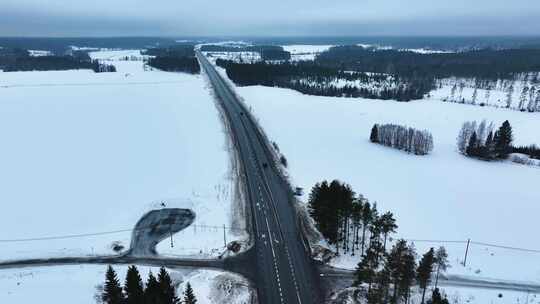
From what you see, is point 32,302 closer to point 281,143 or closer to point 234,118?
point 281,143

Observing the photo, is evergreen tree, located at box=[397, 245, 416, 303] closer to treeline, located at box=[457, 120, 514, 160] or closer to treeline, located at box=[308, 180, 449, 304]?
treeline, located at box=[308, 180, 449, 304]

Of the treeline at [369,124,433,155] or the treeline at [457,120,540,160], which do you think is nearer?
the treeline at [457,120,540,160]

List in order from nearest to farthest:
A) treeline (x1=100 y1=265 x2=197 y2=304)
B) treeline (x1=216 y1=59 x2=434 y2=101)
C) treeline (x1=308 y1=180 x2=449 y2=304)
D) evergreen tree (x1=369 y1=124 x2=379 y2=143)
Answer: treeline (x1=100 y1=265 x2=197 y2=304), treeline (x1=308 y1=180 x2=449 y2=304), evergreen tree (x1=369 y1=124 x2=379 y2=143), treeline (x1=216 y1=59 x2=434 y2=101)

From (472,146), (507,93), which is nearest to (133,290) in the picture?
(472,146)

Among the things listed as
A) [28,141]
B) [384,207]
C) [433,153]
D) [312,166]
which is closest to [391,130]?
[433,153]

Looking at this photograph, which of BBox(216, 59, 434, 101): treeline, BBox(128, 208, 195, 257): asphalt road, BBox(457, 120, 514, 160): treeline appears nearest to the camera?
BBox(128, 208, 195, 257): asphalt road

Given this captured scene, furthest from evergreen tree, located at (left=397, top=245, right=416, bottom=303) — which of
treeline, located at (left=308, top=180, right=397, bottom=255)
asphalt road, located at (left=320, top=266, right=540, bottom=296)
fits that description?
treeline, located at (left=308, top=180, right=397, bottom=255)
